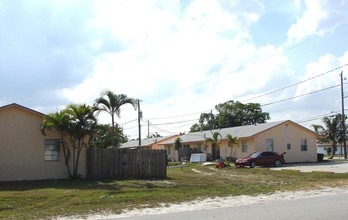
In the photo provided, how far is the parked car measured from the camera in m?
36.0

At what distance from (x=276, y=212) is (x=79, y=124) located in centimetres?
1216

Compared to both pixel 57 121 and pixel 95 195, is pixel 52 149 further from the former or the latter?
pixel 95 195

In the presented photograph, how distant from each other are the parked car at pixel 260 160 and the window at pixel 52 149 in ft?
62.5

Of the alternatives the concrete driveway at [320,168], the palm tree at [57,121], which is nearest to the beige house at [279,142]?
the concrete driveway at [320,168]

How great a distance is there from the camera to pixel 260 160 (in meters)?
36.5

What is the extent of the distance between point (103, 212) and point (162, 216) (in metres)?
1.87

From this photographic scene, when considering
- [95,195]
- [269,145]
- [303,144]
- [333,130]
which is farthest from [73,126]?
[333,130]

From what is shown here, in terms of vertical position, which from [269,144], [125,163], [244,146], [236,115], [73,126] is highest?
[236,115]

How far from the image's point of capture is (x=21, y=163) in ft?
67.3

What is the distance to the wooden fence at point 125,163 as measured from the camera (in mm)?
21953

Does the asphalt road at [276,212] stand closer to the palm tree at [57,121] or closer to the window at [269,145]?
the palm tree at [57,121]

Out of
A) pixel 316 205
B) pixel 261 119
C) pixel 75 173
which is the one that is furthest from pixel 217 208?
pixel 261 119

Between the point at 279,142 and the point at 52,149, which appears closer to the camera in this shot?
the point at 52,149

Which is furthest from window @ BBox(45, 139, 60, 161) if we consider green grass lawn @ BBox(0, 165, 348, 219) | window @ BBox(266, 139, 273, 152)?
window @ BBox(266, 139, 273, 152)
